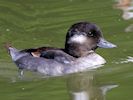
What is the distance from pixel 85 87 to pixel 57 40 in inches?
128

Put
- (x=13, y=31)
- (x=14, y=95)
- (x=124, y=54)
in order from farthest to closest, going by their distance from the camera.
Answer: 1. (x=13, y=31)
2. (x=124, y=54)
3. (x=14, y=95)

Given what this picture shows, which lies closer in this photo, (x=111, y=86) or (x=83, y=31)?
(x=111, y=86)

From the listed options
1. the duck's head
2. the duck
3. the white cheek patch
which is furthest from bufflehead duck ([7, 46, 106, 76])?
the white cheek patch

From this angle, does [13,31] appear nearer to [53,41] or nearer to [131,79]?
[53,41]

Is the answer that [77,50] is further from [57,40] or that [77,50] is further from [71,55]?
[57,40]

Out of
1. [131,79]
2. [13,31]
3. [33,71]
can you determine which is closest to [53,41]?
[13,31]

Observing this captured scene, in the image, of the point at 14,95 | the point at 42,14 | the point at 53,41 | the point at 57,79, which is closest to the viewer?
the point at 14,95

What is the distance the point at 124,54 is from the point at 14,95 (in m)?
3.03

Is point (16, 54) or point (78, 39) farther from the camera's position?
A: point (16, 54)

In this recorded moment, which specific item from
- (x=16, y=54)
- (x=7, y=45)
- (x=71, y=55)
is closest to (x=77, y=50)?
(x=71, y=55)

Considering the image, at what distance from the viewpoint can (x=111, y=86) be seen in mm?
10438

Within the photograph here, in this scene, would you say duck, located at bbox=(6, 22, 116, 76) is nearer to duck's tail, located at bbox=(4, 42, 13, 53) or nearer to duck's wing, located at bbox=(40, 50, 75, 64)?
duck's wing, located at bbox=(40, 50, 75, 64)

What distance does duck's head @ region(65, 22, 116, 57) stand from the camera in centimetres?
1177

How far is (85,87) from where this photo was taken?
35.3ft
